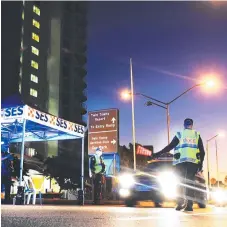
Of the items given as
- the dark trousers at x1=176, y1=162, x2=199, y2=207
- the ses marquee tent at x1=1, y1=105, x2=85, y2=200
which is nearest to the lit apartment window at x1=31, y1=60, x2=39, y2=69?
the ses marquee tent at x1=1, y1=105, x2=85, y2=200

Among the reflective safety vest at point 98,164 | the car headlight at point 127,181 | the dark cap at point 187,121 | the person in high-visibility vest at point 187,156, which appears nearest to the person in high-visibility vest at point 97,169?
the reflective safety vest at point 98,164

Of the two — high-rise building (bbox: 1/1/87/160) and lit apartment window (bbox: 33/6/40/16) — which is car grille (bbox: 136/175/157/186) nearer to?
high-rise building (bbox: 1/1/87/160)

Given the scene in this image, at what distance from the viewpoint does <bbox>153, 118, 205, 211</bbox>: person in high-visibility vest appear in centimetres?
853

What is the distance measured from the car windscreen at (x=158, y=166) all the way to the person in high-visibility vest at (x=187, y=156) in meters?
2.88

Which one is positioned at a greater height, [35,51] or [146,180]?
[35,51]

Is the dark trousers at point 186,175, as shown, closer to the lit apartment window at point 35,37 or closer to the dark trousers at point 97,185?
the dark trousers at point 97,185

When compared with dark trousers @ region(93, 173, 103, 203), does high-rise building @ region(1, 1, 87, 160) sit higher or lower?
higher

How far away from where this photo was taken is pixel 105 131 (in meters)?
19.8

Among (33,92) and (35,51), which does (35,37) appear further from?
(33,92)

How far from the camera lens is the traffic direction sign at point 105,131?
19.6 metres

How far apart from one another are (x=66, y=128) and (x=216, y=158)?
44.8 metres

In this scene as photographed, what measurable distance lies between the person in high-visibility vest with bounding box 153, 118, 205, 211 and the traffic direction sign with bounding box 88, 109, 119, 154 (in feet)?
35.4

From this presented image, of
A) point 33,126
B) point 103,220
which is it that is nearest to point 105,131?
point 33,126

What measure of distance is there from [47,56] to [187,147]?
241 feet
